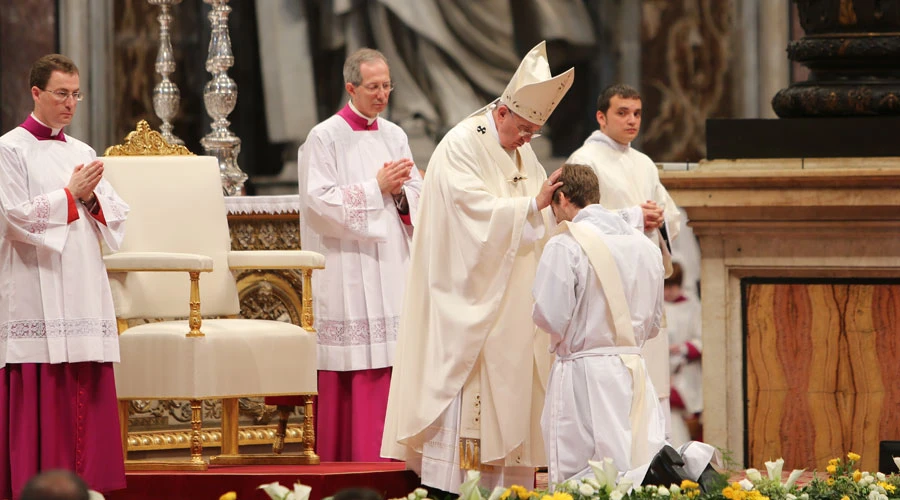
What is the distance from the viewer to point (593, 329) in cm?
541

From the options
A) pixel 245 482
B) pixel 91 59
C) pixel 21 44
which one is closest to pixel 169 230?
pixel 245 482

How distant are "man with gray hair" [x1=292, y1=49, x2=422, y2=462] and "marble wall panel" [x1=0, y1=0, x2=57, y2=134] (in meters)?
3.42

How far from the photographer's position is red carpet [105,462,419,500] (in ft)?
19.8

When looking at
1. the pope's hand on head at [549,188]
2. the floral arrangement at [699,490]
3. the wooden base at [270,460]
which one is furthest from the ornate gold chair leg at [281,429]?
the floral arrangement at [699,490]

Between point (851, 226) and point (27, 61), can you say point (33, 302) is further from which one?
point (27, 61)

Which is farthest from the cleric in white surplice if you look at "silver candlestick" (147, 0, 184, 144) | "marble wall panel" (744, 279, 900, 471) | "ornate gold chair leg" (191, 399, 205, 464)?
"silver candlestick" (147, 0, 184, 144)

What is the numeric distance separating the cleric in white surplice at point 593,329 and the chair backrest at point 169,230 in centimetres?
177

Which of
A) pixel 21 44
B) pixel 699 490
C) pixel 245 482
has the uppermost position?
pixel 21 44

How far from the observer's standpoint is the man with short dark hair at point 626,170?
7.34 m

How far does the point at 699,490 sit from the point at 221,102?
4149 mm

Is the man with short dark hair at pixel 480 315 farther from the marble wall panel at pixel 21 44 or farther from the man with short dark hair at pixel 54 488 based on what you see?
the marble wall panel at pixel 21 44

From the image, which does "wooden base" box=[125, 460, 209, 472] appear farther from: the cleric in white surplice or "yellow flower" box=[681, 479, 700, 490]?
"yellow flower" box=[681, 479, 700, 490]

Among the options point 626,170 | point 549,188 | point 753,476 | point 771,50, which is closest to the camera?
point 753,476

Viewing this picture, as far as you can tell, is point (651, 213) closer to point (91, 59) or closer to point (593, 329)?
point (593, 329)
